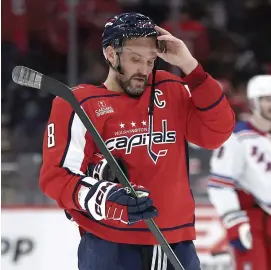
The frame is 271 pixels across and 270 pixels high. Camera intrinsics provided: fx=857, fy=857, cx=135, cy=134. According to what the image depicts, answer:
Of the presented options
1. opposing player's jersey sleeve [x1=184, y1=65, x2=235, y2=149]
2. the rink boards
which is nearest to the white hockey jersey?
the rink boards

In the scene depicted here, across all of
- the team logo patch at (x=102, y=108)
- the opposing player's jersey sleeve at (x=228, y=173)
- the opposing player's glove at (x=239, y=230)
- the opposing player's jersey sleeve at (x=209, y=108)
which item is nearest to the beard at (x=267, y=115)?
the opposing player's jersey sleeve at (x=228, y=173)

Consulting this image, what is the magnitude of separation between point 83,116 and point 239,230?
155cm

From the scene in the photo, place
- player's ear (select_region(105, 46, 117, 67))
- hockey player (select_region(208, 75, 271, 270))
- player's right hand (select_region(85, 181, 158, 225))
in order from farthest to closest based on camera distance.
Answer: hockey player (select_region(208, 75, 271, 270)), player's ear (select_region(105, 46, 117, 67)), player's right hand (select_region(85, 181, 158, 225))

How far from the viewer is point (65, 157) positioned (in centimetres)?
205

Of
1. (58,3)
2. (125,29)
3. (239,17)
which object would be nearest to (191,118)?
(125,29)

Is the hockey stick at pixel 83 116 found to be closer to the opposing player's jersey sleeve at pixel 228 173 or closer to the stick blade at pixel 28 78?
the stick blade at pixel 28 78

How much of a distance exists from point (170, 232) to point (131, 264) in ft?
0.41

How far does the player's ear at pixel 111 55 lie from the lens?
2154 millimetres

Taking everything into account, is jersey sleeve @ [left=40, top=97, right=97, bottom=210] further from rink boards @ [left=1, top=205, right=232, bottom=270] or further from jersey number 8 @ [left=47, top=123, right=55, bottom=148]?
rink boards @ [left=1, top=205, right=232, bottom=270]

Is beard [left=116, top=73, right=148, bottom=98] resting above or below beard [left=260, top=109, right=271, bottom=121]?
below

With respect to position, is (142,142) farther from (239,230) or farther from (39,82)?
(239,230)

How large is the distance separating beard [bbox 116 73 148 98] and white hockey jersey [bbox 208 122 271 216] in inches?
51.9

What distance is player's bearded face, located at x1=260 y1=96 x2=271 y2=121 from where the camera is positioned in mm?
3484

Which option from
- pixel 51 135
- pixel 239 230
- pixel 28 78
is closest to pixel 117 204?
pixel 51 135
